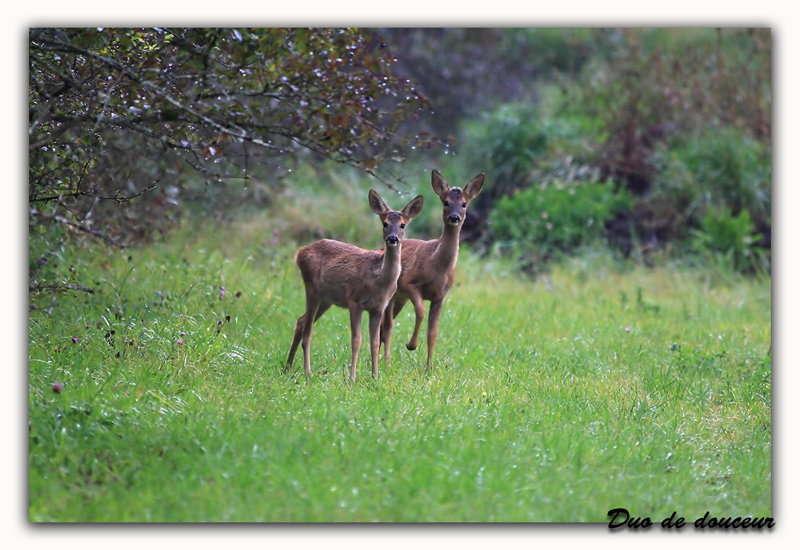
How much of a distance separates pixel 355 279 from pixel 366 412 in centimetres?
124

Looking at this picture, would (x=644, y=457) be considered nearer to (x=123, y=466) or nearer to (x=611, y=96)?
(x=123, y=466)

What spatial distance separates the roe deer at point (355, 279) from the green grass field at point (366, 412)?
33cm

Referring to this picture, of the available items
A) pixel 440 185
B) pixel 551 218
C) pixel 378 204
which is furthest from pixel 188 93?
pixel 551 218

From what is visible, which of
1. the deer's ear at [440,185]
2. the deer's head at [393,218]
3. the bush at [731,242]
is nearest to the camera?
the deer's head at [393,218]

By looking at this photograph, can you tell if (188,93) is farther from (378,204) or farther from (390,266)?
(390,266)

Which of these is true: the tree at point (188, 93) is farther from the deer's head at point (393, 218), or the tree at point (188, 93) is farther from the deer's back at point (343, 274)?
the deer's back at point (343, 274)

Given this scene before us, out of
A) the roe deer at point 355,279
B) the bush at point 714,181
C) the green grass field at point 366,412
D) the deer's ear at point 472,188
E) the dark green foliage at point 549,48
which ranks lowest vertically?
the green grass field at point 366,412

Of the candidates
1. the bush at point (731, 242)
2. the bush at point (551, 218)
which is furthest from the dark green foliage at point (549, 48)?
the bush at point (731, 242)

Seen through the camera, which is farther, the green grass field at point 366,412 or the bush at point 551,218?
the bush at point 551,218

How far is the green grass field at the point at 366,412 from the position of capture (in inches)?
183

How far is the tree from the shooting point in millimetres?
5375

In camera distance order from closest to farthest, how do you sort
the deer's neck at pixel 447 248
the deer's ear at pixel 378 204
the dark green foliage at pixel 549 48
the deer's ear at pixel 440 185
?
the deer's ear at pixel 378 204
the deer's ear at pixel 440 185
the deer's neck at pixel 447 248
the dark green foliage at pixel 549 48

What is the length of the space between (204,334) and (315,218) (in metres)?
5.25

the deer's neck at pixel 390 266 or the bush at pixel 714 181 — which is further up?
the bush at pixel 714 181
